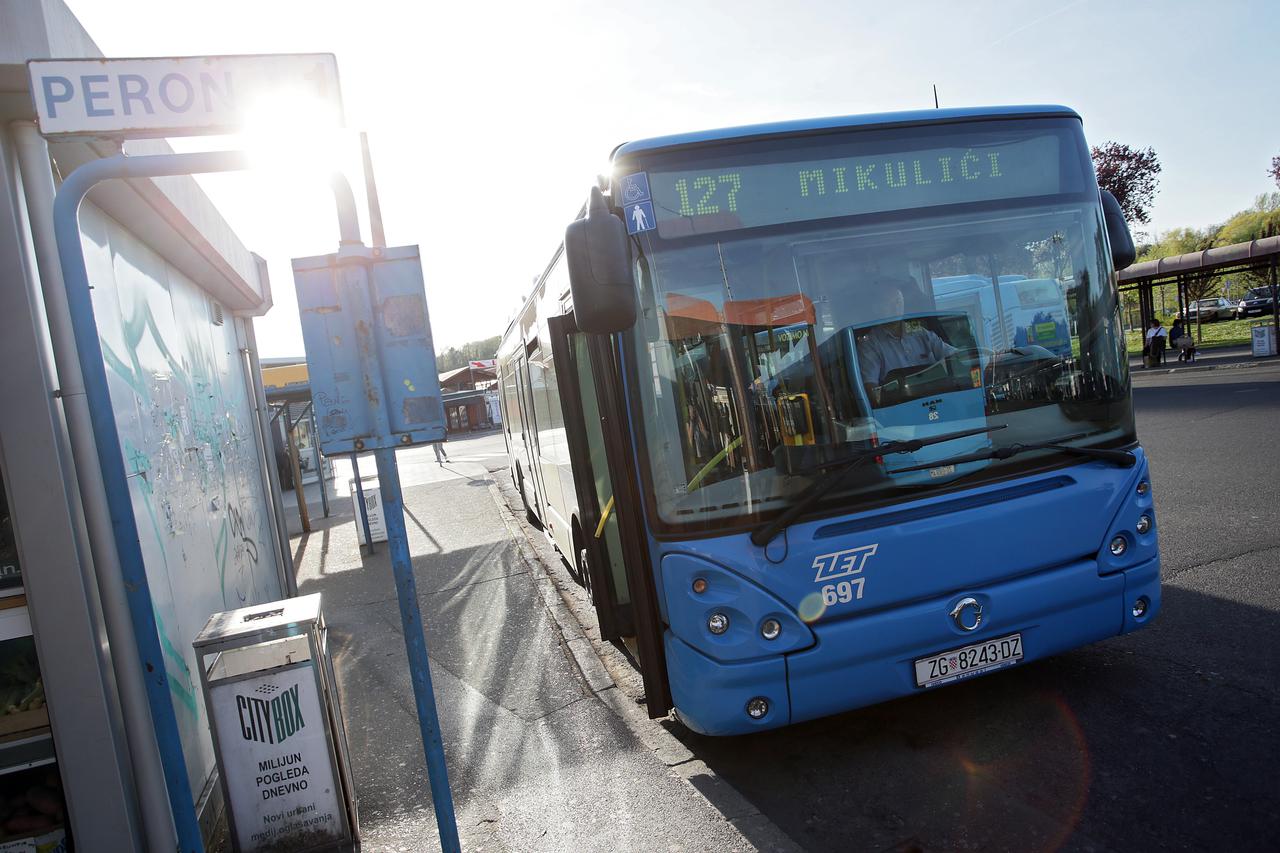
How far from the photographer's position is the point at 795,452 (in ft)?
12.5

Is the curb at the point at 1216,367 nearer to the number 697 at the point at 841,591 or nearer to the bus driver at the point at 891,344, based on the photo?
the bus driver at the point at 891,344

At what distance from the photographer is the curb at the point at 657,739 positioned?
138 inches

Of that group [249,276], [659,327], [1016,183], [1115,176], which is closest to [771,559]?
[659,327]

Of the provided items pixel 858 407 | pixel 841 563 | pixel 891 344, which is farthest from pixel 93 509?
pixel 891 344

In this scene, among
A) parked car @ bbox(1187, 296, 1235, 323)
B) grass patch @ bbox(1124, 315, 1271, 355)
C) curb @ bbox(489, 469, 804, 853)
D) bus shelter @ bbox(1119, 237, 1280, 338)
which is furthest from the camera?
parked car @ bbox(1187, 296, 1235, 323)

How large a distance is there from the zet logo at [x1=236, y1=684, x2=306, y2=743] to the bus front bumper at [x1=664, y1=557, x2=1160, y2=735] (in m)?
1.80

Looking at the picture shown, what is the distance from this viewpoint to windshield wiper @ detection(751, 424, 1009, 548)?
3695 mm

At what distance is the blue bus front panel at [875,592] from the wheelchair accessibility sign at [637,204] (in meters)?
1.51

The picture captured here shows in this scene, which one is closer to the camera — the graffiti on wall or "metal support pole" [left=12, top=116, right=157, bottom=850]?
"metal support pole" [left=12, top=116, right=157, bottom=850]

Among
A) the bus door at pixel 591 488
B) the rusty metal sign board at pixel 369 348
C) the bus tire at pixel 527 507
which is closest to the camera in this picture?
the rusty metal sign board at pixel 369 348

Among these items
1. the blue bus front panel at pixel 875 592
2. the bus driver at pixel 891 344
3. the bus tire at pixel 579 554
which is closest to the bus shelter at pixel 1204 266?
the bus tire at pixel 579 554

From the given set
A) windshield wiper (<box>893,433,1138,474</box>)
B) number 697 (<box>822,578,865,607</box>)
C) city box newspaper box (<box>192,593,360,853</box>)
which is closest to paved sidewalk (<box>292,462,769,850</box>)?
city box newspaper box (<box>192,593,360,853</box>)

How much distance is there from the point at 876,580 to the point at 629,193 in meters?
2.14

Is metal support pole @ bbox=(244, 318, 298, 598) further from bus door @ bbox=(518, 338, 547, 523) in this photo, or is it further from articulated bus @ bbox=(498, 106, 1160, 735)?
articulated bus @ bbox=(498, 106, 1160, 735)
